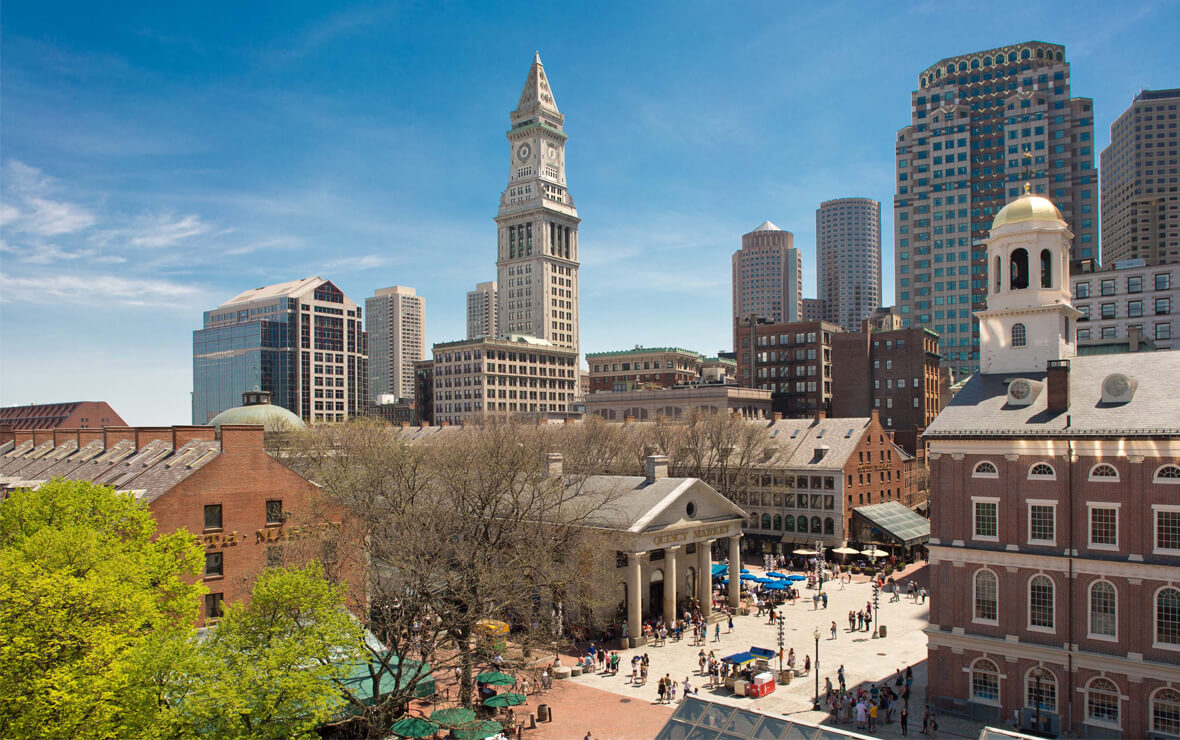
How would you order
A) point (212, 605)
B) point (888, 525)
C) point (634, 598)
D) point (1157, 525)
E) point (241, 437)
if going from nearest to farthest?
point (1157, 525), point (212, 605), point (241, 437), point (634, 598), point (888, 525)

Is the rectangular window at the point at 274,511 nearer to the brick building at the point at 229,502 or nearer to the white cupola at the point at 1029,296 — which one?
the brick building at the point at 229,502

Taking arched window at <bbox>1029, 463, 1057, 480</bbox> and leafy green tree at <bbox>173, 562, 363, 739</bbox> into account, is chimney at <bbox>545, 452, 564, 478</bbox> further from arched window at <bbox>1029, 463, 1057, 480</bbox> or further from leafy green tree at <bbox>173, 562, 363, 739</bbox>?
leafy green tree at <bbox>173, 562, 363, 739</bbox>

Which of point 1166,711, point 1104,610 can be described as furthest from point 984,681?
point 1166,711

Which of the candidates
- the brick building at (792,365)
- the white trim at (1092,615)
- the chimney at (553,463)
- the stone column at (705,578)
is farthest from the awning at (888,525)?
the brick building at (792,365)

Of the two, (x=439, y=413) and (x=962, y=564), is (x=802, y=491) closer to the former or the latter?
(x=962, y=564)

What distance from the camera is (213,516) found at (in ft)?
140

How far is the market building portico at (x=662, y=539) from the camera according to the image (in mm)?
49562

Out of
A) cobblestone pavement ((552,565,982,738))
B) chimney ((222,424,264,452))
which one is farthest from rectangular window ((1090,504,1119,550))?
chimney ((222,424,264,452))

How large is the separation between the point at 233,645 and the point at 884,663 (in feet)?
115

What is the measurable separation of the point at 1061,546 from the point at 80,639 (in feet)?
119

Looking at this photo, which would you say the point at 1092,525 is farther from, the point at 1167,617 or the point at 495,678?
the point at 495,678

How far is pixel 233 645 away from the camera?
2352 cm

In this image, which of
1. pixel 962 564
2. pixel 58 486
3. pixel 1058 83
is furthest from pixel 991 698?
pixel 1058 83

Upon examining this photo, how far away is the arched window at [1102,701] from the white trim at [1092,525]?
5.41 metres
